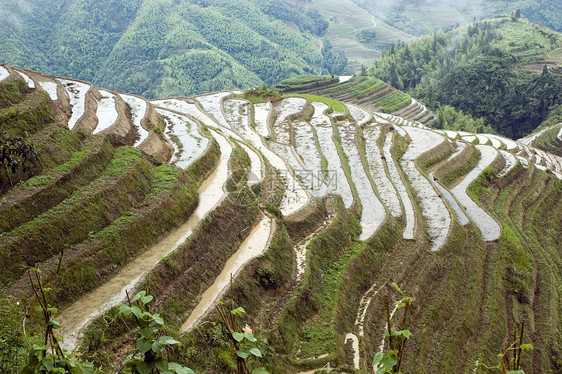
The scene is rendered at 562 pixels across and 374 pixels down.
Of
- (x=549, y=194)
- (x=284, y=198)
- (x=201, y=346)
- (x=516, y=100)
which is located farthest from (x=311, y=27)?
(x=201, y=346)

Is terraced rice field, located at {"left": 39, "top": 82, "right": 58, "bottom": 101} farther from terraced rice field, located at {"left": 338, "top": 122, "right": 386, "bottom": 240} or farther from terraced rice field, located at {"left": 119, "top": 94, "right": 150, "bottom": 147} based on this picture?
terraced rice field, located at {"left": 338, "top": 122, "right": 386, "bottom": 240}

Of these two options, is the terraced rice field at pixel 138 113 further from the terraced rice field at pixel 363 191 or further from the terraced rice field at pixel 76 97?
the terraced rice field at pixel 363 191

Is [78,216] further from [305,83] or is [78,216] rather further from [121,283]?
[305,83]

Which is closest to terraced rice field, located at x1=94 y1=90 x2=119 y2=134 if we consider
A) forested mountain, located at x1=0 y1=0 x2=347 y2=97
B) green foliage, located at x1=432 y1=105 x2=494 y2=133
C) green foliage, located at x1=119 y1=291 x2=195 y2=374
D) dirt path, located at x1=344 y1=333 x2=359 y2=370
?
dirt path, located at x1=344 y1=333 x2=359 y2=370

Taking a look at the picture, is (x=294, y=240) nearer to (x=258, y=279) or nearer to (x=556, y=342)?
(x=258, y=279)

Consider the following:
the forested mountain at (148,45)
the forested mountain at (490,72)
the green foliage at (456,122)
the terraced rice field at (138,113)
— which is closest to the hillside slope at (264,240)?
the terraced rice field at (138,113)
